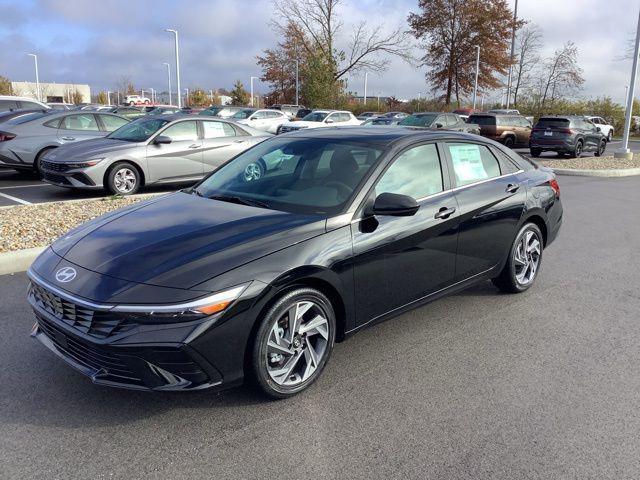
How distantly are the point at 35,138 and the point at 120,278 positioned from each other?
10973 mm

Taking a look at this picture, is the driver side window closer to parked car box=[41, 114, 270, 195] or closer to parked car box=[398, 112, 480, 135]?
parked car box=[41, 114, 270, 195]

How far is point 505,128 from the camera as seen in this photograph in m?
22.8

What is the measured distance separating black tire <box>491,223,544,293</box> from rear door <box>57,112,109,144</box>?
1051 cm

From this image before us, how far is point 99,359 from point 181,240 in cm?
80

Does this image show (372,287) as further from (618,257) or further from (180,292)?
(618,257)

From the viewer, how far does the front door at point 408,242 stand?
147 inches

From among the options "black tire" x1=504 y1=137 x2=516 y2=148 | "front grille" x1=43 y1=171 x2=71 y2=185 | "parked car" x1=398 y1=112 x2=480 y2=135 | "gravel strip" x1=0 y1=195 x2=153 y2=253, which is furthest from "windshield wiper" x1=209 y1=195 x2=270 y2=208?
"black tire" x1=504 y1=137 x2=516 y2=148

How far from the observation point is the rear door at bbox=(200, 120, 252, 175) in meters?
11.1

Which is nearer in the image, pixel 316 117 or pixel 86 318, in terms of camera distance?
pixel 86 318

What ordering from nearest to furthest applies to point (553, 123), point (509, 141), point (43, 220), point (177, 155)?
point (43, 220), point (177, 155), point (553, 123), point (509, 141)

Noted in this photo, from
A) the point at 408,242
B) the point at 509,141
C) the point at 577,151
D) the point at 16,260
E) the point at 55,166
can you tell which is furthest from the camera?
the point at 509,141

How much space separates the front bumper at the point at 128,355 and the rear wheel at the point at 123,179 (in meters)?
7.34

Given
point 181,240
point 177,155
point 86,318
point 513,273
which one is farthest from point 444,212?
point 177,155

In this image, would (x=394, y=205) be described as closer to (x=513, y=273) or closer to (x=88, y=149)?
(x=513, y=273)
